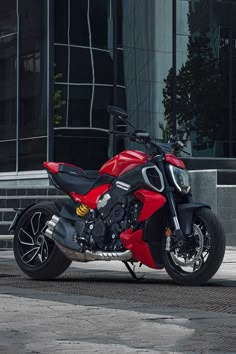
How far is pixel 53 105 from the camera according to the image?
24.6 meters

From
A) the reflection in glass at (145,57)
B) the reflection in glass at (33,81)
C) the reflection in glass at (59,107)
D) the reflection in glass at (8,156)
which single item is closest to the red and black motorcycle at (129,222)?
the reflection in glass at (59,107)

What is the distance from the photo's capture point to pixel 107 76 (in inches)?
992

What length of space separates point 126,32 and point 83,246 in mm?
15542

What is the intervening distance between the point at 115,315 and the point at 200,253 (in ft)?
8.22

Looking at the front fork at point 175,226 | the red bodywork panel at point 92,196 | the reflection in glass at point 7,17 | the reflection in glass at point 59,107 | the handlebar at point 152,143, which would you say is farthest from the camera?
the reflection in glass at point 7,17

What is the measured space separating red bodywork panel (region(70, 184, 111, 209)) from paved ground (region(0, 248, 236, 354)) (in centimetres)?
82

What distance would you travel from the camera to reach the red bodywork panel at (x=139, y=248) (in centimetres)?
1028

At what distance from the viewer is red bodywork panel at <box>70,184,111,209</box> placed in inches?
423

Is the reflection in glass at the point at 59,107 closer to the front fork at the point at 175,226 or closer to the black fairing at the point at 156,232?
the black fairing at the point at 156,232

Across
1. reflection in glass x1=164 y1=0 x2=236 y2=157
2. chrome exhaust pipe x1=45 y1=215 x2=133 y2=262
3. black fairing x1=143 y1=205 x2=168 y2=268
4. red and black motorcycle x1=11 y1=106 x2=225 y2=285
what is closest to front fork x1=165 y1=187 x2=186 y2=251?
red and black motorcycle x1=11 y1=106 x2=225 y2=285

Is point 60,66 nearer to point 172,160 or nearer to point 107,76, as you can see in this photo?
point 107,76

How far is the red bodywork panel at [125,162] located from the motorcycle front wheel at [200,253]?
2.85ft

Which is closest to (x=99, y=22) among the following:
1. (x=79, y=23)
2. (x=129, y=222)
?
(x=79, y=23)

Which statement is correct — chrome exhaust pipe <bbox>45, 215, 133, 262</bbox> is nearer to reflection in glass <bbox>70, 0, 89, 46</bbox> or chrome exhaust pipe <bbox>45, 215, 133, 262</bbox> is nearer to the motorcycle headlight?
the motorcycle headlight
